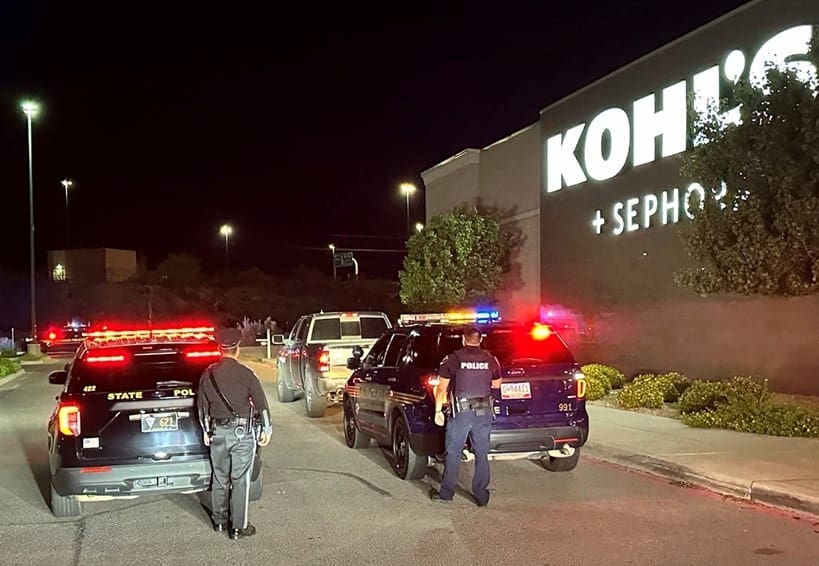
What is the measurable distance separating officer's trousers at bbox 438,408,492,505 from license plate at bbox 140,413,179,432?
2556 millimetres

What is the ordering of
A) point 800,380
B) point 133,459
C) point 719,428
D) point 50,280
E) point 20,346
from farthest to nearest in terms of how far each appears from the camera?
point 50,280 → point 20,346 → point 800,380 → point 719,428 → point 133,459

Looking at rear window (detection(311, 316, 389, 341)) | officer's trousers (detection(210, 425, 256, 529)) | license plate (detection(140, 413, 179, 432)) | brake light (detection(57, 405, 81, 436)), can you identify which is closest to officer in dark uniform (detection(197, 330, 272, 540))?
officer's trousers (detection(210, 425, 256, 529))

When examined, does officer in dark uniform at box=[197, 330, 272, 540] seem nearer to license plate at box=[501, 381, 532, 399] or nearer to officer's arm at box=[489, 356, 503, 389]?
officer's arm at box=[489, 356, 503, 389]

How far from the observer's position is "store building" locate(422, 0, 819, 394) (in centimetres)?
1541

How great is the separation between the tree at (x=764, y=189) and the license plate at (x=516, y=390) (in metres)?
4.13

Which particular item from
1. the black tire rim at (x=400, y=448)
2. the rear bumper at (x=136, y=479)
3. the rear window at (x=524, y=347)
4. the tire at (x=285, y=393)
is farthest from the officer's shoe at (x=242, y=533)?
the tire at (x=285, y=393)

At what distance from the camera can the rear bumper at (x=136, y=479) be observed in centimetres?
729

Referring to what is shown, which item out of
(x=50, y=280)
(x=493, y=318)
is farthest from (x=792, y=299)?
(x=50, y=280)

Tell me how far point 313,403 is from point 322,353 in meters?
0.96

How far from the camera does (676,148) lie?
1764cm

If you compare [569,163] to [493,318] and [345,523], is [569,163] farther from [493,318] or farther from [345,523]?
[345,523]

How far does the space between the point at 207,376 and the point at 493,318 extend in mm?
4122

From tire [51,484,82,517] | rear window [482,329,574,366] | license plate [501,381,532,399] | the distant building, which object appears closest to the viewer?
tire [51,484,82,517]

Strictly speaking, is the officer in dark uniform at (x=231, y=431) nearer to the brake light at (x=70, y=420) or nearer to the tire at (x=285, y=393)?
the brake light at (x=70, y=420)
